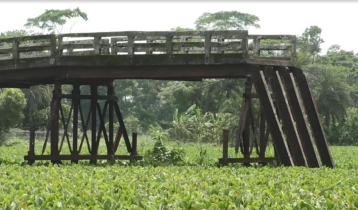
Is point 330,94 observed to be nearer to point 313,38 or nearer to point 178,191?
point 313,38

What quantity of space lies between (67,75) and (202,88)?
1807 inches

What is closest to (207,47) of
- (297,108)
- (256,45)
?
(256,45)

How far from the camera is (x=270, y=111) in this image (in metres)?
19.6

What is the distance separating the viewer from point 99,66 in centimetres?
2062

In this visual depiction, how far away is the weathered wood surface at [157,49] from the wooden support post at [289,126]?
0.70 meters

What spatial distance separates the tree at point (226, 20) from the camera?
86.8 metres

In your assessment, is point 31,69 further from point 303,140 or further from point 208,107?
point 208,107

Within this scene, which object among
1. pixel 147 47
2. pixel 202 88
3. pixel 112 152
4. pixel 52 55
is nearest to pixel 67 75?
pixel 52 55

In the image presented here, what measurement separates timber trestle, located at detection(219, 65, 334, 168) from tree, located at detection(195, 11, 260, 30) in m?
65.4

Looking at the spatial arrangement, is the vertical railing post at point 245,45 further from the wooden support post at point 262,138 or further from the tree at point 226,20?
the tree at point 226,20

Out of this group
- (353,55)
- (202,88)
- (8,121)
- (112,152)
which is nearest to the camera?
(112,152)

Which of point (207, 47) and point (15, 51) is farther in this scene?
point (15, 51)

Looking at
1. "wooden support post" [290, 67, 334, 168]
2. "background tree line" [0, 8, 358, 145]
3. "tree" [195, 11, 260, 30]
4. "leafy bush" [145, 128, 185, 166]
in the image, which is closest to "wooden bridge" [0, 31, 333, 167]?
"wooden support post" [290, 67, 334, 168]

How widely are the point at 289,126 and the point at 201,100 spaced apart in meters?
48.0
